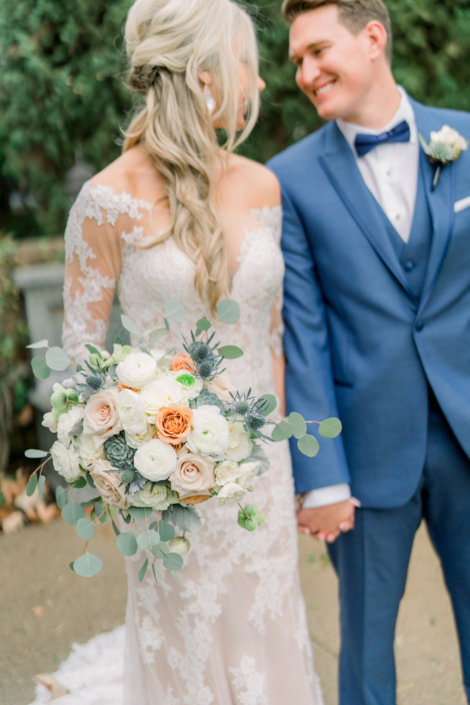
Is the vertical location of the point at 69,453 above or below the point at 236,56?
below

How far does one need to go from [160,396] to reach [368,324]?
0.83 meters

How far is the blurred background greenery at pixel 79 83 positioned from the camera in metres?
4.80

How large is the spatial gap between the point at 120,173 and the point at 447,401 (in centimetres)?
121

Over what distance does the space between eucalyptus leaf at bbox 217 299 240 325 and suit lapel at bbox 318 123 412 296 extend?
0.60m

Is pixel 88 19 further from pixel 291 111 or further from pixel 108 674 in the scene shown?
pixel 108 674

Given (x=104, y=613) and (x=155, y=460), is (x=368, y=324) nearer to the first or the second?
(x=155, y=460)

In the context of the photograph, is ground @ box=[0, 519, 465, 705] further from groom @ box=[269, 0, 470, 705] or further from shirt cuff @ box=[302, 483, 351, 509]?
shirt cuff @ box=[302, 483, 351, 509]

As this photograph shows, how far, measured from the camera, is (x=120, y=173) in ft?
7.00

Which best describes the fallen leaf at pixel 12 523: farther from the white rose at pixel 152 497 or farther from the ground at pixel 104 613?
the white rose at pixel 152 497

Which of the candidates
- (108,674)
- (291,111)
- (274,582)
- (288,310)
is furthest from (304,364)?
(291,111)

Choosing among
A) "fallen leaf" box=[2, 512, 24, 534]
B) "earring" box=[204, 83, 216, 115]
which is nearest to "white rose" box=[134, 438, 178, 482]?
"earring" box=[204, 83, 216, 115]

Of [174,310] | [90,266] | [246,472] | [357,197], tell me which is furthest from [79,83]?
[246,472]

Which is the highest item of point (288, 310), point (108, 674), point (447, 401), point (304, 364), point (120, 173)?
point (120, 173)

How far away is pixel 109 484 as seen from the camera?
162 cm
